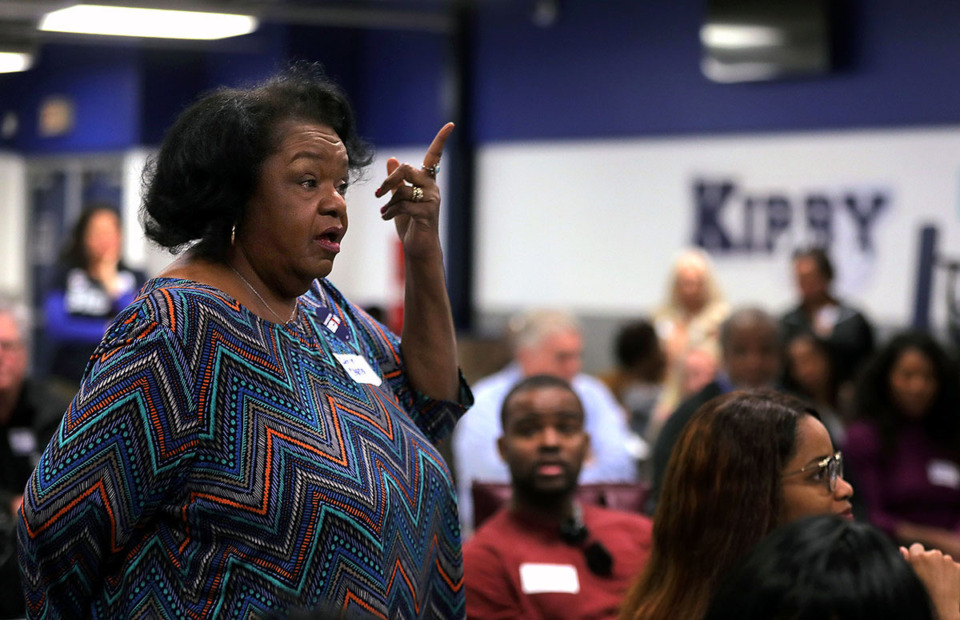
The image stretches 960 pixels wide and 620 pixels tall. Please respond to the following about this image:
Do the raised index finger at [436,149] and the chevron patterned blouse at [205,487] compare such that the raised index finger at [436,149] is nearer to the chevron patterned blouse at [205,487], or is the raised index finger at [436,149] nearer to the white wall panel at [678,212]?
the chevron patterned blouse at [205,487]

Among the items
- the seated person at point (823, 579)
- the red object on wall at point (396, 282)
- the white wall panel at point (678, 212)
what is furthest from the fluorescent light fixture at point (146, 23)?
the seated person at point (823, 579)

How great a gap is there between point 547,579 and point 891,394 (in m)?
2.17

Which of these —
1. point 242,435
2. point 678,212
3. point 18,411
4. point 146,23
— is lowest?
point 18,411

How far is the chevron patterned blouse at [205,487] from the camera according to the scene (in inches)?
57.4

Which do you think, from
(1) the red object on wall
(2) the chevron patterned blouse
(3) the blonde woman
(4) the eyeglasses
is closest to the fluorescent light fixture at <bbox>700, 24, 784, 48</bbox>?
(3) the blonde woman

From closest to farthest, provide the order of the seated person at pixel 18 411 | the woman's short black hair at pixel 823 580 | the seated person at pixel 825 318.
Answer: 1. the woman's short black hair at pixel 823 580
2. the seated person at pixel 18 411
3. the seated person at pixel 825 318

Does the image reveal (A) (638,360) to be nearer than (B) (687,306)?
Yes

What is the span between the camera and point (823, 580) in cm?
107

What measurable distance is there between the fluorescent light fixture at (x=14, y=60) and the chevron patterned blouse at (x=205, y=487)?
209 inches

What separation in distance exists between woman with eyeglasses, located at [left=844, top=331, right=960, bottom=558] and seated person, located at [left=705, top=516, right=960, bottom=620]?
3.39 meters

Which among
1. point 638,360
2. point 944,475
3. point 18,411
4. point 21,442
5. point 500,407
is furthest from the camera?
point 638,360

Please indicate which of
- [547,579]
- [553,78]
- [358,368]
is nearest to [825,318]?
[553,78]

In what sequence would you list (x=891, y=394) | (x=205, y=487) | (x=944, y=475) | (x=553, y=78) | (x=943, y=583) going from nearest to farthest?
(x=205, y=487) → (x=943, y=583) → (x=944, y=475) → (x=891, y=394) → (x=553, y=78)

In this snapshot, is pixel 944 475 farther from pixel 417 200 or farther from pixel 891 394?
pixel 417 200
